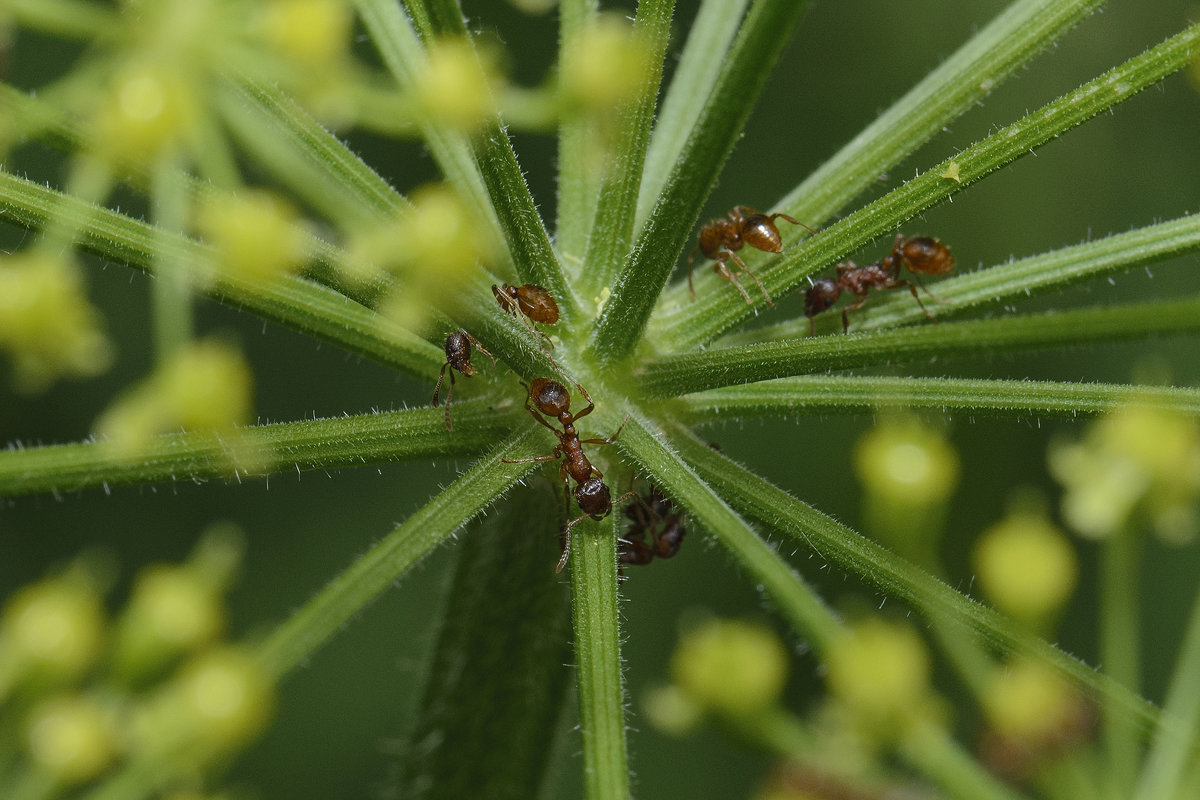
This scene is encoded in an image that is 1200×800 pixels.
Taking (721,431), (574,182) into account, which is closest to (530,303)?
(574,182)

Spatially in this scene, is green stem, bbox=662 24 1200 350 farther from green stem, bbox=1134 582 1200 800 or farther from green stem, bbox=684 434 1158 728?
green stem, bbox=1134 582 1200 800

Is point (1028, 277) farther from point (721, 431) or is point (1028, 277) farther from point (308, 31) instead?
point (721, 431)

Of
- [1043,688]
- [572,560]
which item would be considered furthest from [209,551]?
[1043,688]

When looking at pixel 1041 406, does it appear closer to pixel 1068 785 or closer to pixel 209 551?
pixel 1068 785

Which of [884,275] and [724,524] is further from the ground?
[884,275]

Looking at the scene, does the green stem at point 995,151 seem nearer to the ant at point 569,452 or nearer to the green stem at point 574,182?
the ant at point 569,452

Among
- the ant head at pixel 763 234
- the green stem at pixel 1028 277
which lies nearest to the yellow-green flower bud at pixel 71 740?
the green stem at pixel 1028 277
